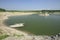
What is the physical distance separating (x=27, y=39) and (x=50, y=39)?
1.30 metres

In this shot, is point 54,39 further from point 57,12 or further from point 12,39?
point 57,12

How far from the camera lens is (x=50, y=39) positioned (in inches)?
289

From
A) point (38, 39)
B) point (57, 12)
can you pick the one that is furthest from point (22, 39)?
point (57, 12)

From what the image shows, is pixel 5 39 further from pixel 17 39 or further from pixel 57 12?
pixel 57 12

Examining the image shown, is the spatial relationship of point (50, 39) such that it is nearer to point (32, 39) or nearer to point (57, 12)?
point (32, 39)

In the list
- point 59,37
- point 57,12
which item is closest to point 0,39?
point 59,37

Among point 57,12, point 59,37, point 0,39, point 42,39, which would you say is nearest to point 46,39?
point 42,39

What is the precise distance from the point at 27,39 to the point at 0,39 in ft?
4.97

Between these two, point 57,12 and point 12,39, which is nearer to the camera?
point 12,39

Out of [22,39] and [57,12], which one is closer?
[22,39]

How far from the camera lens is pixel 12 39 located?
722 cm

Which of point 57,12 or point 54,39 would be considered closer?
point 54,39

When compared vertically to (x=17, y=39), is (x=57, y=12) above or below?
below

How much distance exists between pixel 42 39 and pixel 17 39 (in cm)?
144
